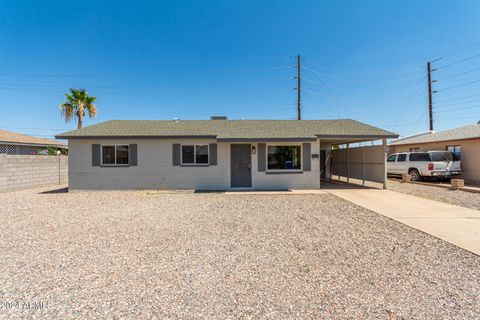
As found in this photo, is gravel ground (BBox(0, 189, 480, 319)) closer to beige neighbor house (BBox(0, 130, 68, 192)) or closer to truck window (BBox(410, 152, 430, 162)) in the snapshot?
beige neighbor house (BBox(0, 130, 68, 192))

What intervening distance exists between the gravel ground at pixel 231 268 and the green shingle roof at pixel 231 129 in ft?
16.4

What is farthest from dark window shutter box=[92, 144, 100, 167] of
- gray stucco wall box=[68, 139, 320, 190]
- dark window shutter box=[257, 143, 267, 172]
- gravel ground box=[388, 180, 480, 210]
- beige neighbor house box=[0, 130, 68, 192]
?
gravel ground box=[388, 180, 480, 210]

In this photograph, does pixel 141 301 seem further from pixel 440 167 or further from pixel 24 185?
pixel 440 167

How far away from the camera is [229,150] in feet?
35.2

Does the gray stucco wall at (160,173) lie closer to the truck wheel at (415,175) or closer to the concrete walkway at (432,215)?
the concrete walkway at (432,215)

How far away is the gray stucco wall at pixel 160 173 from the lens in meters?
10.5

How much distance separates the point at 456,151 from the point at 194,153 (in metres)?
15.4

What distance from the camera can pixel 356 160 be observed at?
13484 mm

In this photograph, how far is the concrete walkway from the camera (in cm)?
462

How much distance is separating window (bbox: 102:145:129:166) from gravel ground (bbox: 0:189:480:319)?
4.72 m

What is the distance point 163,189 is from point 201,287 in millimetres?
8430

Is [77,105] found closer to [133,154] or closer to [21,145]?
[21,145]

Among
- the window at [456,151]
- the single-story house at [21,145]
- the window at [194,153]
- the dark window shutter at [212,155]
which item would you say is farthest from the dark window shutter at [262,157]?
the single-story house at [21,145]

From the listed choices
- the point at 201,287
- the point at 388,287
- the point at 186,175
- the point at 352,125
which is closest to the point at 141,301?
the point at 201,287
